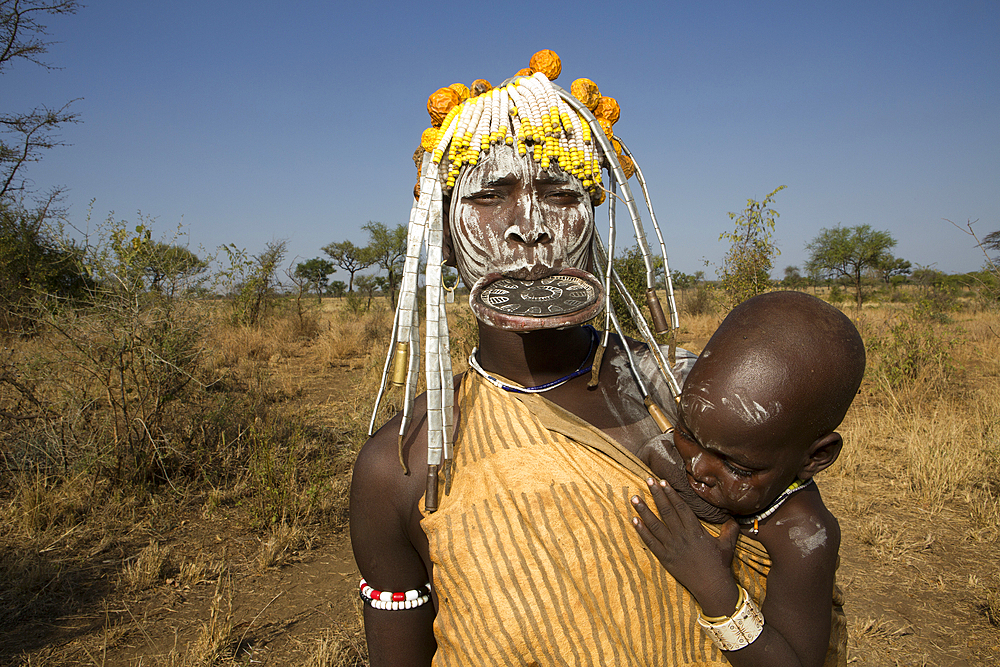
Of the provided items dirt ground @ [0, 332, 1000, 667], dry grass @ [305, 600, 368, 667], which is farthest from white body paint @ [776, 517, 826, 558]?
dirt ground @ [0, 332, 1000, 667]

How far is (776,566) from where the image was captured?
3.77 ft

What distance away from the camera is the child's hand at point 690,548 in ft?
3.70

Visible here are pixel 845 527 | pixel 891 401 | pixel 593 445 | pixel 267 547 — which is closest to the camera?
pixel 593 445

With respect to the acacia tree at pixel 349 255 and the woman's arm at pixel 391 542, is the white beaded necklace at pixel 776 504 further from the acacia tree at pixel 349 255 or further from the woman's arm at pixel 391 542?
the acacia tree at pixel 349 255

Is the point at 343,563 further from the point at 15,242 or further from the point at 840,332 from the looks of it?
the point at 15,242

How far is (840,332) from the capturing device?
3.58 feet

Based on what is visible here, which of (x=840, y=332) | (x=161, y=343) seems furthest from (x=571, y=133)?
(x=161, y=343)

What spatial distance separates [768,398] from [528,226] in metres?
0.66

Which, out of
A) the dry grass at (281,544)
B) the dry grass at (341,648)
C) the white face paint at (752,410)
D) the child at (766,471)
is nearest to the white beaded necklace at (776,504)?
the child at (766,471)

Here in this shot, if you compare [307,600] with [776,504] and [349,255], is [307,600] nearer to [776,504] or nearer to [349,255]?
[776,504]

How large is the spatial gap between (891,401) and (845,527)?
10.4ft

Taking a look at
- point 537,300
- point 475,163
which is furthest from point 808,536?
point 475,163

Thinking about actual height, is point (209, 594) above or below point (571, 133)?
below

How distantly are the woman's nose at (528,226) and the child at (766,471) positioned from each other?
480 mm
